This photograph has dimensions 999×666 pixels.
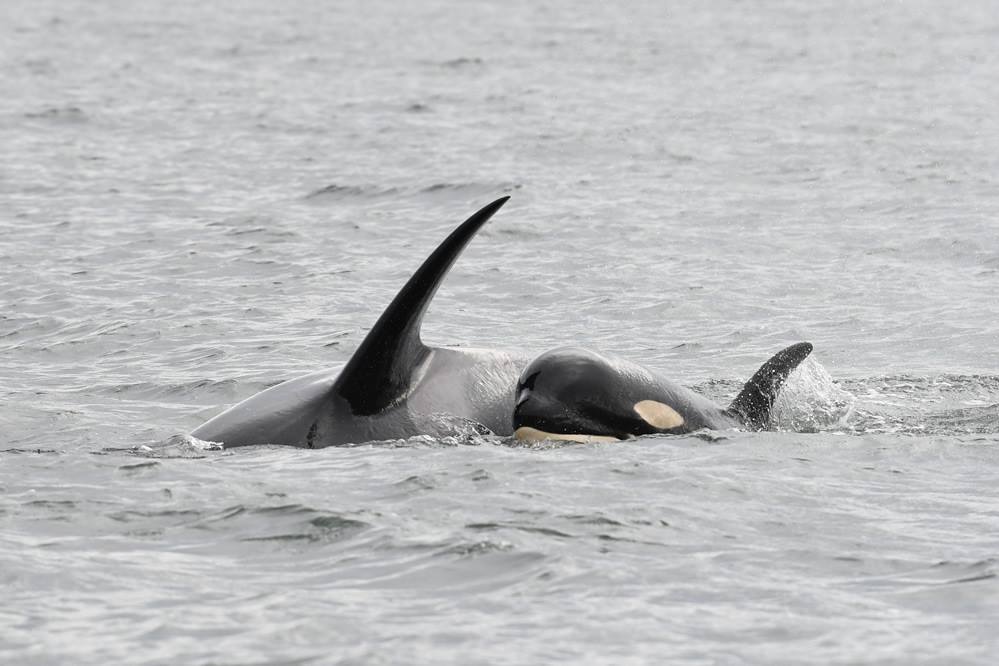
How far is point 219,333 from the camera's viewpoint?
53.0 ft

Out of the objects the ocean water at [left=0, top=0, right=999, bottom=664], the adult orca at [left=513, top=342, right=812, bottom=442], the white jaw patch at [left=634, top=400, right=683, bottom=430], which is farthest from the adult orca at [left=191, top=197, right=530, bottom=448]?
the white jaw patch at [left=634, top=400, right=683, bottom=430]

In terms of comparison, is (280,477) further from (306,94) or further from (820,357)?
(306,94)

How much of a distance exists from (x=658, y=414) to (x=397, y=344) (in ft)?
5.63

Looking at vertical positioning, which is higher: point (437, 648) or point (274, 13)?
point (274, 13)

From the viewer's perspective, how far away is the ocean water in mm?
7730

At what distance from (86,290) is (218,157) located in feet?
33.6

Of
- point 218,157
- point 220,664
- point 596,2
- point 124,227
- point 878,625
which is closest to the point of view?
point 220,664

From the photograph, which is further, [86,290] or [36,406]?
[86,290]

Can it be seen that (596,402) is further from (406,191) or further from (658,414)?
(406,191)

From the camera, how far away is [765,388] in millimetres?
11414

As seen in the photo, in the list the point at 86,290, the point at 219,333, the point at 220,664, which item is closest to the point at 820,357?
the point at 219,333

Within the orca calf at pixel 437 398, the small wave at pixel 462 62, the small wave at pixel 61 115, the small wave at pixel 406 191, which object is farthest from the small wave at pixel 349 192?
the small wave at pixel 462 62

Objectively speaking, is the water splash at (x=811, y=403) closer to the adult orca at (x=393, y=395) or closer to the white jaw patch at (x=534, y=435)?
the white jaw patch at (x=534, y=435)

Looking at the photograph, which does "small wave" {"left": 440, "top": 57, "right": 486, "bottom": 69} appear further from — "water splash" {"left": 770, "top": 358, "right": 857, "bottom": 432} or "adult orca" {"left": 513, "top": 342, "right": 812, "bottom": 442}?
"adult orca" {"left": 513, "top": 342, "right": 812, "bottom": 442}
